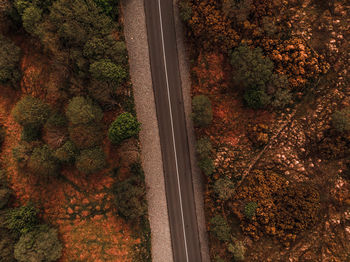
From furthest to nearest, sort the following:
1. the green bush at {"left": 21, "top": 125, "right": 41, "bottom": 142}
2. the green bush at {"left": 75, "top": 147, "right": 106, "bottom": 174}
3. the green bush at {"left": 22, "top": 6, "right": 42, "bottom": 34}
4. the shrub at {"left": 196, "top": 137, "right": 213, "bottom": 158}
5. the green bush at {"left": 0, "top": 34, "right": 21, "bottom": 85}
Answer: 1. the green bush at {"left": 21, "top": 125, "right": 41, "bottom": 142}
2. the shrub at {"left": 196, "top": 137, "right": 213, "bottom": 158}
3. the green bush at {"left": 0, "top": 34, "right": 21, "bottom": 85}
4. the green bush at {"left": 75, "top": 147, "right": 106, "bottom": 174}
5. the green bush at {"left": 22, "top": 6, "right": 42, "bottom": 34}

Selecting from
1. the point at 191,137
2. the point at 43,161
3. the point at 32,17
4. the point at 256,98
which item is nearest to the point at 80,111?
the point at 43,161

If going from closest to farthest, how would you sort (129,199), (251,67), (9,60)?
(251,67) < (129,199) < (9,60)

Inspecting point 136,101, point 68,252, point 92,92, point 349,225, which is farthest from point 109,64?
point 349,225

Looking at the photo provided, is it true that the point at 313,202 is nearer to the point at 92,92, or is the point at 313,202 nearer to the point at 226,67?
the point at 226,67

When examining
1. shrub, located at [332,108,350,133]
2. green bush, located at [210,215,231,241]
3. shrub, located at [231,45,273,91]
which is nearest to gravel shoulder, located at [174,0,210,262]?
green bush, located at [210,215,231,241]

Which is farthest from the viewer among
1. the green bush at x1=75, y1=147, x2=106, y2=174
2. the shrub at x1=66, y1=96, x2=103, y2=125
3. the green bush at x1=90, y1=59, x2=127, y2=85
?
the green bush at x1=75, y1=147, x2=106, y2=174

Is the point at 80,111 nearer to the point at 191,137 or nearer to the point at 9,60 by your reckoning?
the point at 9,60

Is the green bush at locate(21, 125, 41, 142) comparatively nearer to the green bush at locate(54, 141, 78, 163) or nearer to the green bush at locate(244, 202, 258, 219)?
the green bush at locate(54, 141, 78, 163)
